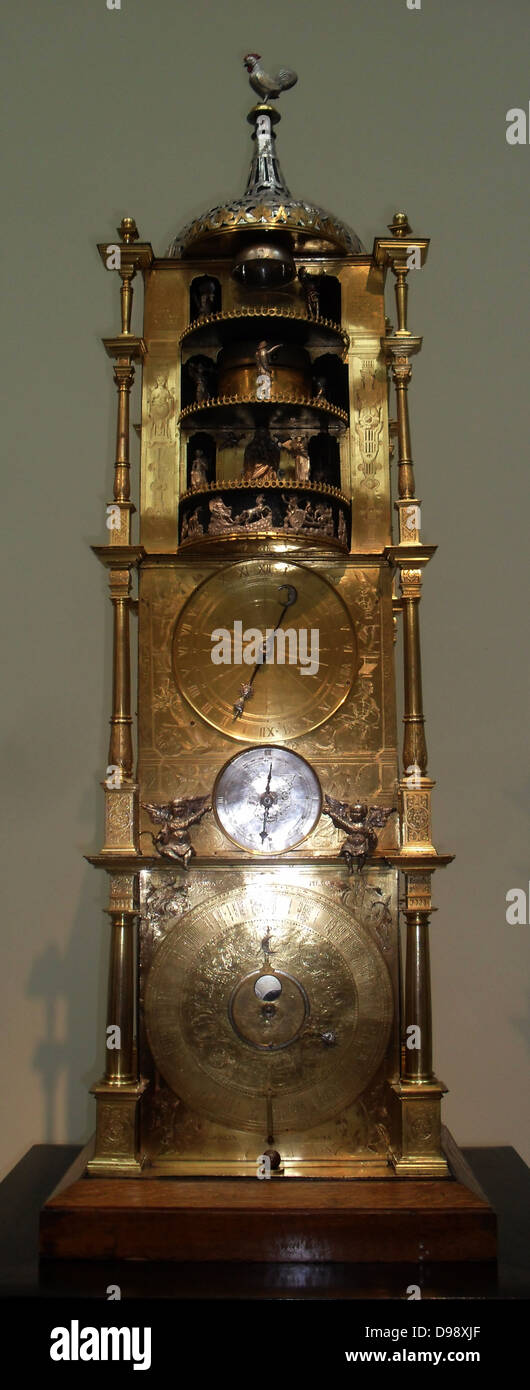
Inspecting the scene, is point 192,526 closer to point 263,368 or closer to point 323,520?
point 323,520

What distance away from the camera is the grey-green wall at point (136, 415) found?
19.2 ft

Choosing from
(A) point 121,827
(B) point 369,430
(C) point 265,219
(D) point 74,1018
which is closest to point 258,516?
(B) point 369,430

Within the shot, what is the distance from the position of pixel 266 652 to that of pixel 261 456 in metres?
0.81

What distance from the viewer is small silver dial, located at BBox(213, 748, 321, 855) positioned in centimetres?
474

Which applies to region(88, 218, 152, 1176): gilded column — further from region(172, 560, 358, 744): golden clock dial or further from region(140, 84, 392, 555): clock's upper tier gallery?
region(172, 560, 358, 744): golden clock dial

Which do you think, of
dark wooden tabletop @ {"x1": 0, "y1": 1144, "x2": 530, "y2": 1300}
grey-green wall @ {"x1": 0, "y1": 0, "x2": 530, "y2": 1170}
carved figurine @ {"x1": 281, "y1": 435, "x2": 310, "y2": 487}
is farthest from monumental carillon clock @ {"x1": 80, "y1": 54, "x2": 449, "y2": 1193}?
grey-green wall @ {"x1": 0, "y1": 0, "x2": 530, "y2": 1170}

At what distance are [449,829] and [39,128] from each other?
171 inches

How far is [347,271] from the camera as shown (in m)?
5.18

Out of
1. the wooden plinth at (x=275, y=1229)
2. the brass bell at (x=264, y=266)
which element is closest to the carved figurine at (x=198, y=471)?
the brass bell at (x=264, y=266)

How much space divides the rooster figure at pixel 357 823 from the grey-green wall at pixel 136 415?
1.25m

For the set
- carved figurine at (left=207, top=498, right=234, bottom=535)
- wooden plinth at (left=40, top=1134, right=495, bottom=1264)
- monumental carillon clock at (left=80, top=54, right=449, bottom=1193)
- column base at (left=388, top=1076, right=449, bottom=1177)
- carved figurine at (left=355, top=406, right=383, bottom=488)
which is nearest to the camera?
wooden plinth at (left=40, top=1134, right=495, bottom=1264)

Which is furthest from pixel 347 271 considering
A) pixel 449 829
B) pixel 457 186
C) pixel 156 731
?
pixel 449 829

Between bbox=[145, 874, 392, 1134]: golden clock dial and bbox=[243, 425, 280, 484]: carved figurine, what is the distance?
64.9 inches

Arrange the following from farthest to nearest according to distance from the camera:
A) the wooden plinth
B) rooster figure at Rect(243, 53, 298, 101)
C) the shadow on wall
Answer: the shadow on wall < rooster figure at Rect(243, 53, 298, 101) < the wooden plinth
